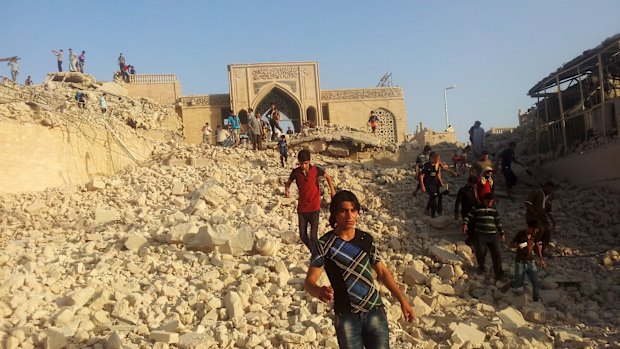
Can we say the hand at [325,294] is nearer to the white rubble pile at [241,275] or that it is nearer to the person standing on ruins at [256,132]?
the white rubble pile at [241,275]

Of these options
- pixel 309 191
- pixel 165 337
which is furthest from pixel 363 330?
pixel 309 191

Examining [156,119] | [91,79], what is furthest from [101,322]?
[91,79]

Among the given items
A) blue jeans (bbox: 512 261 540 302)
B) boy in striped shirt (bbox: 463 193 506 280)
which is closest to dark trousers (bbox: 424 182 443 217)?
boy in striped shirt (bbox: 463 193 506 280)

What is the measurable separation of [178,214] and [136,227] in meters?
0.80

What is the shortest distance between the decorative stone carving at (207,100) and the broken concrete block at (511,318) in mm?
19422

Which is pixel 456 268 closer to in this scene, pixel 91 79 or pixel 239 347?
pixel 239 347

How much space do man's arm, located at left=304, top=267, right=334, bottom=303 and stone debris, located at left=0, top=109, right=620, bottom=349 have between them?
1.81m

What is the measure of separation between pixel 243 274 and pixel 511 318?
10.0 feet

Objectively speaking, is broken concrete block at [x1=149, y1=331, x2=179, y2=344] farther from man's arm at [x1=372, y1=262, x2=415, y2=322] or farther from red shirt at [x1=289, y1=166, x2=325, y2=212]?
man's arm at [x1=372, y1=262, x2=415, y2=322]

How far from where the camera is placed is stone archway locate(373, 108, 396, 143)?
24766 millimetres

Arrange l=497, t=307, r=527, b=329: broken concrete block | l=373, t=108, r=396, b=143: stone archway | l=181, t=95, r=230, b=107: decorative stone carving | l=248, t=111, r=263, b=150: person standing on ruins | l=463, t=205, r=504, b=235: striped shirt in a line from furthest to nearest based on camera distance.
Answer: l=373, t=108, r=396, b=143: stone archway, l=181, t=95, r=230, b=107: decorative stone carving, l=248, t=111, r=263, b=150: person standing on ruins, l=463, t=205, r=504, b=235: striped shirt, l=497, t=307, r=527, b=329: broken concrete block

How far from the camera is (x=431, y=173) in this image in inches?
325

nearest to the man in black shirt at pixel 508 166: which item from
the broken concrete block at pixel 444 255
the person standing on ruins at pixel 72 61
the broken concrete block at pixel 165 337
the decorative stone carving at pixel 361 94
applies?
the broken concrete block at pixel 444 255

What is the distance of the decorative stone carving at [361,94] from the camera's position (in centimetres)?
2431
